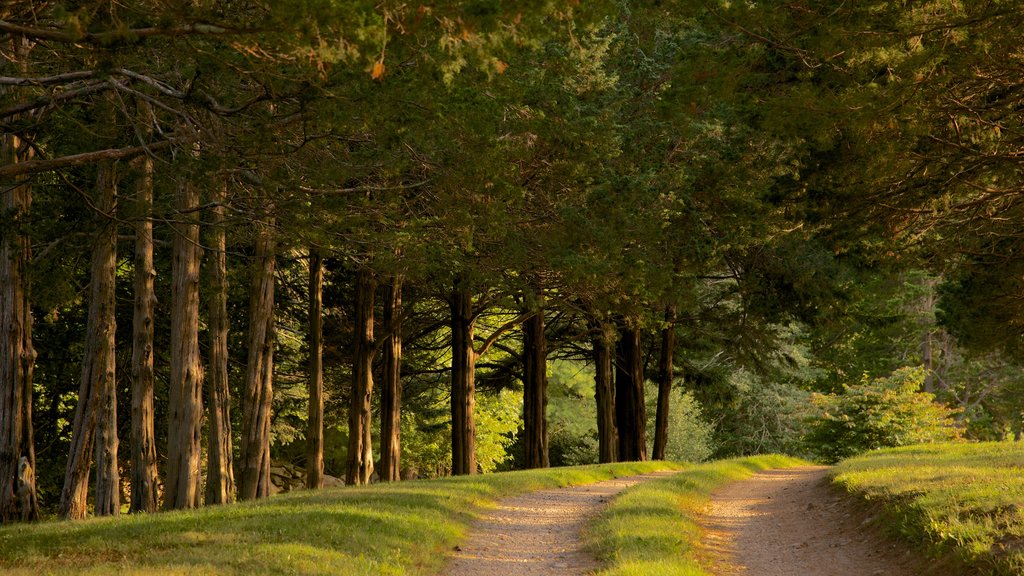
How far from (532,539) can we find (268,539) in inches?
131

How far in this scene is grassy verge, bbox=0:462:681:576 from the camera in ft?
26.9

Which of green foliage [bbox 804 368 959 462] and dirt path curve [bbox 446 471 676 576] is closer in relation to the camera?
dirt path curve [bbox 446 471 676 576]

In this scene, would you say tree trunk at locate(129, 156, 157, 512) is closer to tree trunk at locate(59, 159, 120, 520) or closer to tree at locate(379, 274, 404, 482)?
tree trunk at locate(59, 159, 120, 520)

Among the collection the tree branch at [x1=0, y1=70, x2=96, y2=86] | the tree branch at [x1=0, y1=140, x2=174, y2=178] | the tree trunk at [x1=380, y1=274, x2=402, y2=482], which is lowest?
the tree trunk at [x1=380, y1=274, x2=402, y2=482]

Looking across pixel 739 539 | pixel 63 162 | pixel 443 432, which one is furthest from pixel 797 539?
pixel 443 432

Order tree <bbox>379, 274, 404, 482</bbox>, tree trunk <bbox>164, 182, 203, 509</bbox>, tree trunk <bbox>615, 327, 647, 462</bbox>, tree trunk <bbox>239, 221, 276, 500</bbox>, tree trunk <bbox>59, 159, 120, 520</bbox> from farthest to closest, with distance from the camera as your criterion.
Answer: tree trunk <bbox>615, 327, 647, 462</bbox> → tree <bbox>379, 274, 404, 482</bbox> → tree trunk <bbox>239, 221, 276, 500</bbox> → tree trunk <bbox>59, 159, 120, 520</bbox> → tree trunk <bbox>164, 182, 203, 509</bbox>

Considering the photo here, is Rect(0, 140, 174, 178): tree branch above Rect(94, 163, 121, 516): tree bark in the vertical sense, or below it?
above

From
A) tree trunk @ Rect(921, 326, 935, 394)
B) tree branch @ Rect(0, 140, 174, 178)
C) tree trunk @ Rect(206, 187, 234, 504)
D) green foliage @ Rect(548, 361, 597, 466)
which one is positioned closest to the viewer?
tree branch @ Rect(0, 140, 174, 178)

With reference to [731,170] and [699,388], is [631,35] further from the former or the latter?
[699,388]

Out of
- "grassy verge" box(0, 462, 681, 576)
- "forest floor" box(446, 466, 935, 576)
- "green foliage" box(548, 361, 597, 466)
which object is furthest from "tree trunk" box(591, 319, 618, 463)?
"grassy verge" box(0, 462, 681, 576)

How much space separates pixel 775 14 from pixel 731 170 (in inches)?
316

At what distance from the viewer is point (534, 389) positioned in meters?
26.1

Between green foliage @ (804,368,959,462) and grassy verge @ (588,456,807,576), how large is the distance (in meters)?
15.4

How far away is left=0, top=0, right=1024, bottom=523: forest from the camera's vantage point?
8.91 meters
